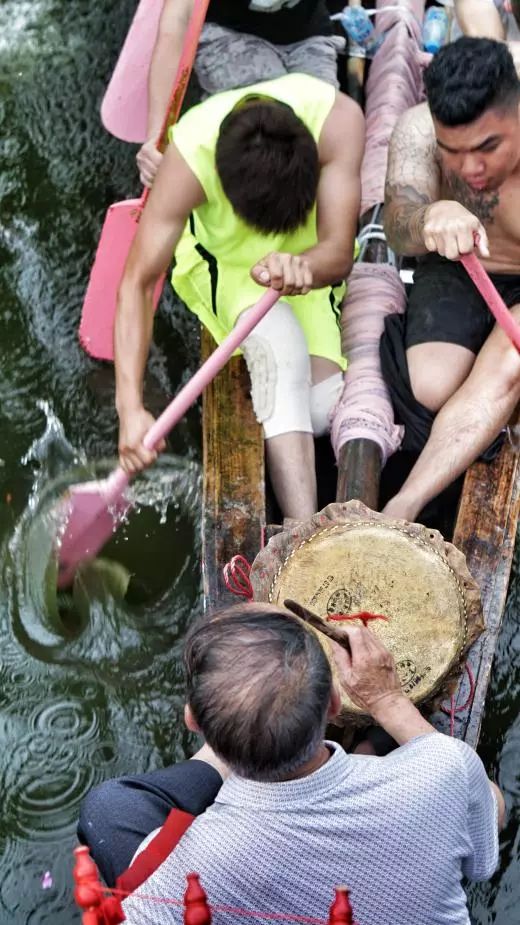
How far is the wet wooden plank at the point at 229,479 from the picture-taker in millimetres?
3377

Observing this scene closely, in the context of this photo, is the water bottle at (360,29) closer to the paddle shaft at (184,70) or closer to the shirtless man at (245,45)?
the shirtless man at (245,45)

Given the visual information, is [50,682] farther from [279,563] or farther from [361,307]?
[361,307]

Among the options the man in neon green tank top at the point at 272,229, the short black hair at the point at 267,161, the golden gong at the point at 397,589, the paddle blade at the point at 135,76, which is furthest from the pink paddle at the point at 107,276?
the golden gong at the point at 397,589

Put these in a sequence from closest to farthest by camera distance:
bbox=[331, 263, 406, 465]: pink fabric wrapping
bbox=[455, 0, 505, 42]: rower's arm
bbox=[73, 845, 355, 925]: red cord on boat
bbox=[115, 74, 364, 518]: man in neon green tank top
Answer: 1. bbox=[73, 845, 355, 925]: red cord on boat
2. bbox=[115, 74, 364, 518]: man in neon green tank top
3. bbox=[331, 263, 406, 465]: pink fabric wrapping
4. bbox=[455, 0, 505, 42]: rower's arm

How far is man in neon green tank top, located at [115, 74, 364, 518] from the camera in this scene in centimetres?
337

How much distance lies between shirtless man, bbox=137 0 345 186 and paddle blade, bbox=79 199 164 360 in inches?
12.4

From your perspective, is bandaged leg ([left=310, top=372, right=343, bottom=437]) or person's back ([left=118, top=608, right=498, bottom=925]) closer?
person's back ([left=118, top=608, right=498, bottom=925])

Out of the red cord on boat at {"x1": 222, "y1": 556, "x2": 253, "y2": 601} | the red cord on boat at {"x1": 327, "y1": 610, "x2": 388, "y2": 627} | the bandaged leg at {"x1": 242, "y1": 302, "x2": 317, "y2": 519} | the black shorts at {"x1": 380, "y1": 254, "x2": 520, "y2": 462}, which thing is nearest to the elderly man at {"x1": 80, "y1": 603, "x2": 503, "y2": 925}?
the red cord on boat at {"x1": 327, "y1": 610, "x2": 388, "y2": 627}

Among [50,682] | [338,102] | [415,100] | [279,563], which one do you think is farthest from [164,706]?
[415,100]

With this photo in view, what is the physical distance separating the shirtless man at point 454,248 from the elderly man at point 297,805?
1251mm

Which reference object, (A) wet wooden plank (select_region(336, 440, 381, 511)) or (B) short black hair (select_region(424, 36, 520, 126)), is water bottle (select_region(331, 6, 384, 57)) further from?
(A) wet wooden plank (select_region(336, 440, 381, 511))

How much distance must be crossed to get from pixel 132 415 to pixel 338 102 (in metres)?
1.16

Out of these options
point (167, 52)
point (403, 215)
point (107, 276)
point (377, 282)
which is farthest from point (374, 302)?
point (167, 52)

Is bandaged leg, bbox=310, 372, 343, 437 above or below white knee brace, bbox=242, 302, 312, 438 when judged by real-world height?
below
